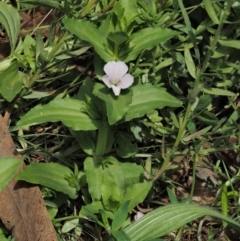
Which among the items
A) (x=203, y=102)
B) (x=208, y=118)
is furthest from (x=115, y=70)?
(x=208, y=118)

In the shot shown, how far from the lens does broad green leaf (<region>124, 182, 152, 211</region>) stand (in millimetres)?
2309

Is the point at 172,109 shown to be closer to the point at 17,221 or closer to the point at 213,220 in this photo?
the point at 213,220

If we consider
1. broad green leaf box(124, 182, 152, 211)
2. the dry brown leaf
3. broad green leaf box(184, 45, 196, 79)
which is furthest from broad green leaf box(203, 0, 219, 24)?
the dry brown leaf

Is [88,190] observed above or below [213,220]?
above

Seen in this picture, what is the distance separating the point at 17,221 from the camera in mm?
2309

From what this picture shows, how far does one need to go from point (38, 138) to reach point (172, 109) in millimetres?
597

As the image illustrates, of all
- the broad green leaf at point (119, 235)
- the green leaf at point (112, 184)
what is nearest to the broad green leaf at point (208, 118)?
the green leaf at point (112, 184)

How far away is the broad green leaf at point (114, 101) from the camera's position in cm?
203

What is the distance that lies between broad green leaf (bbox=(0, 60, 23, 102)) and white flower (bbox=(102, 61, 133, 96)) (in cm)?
44

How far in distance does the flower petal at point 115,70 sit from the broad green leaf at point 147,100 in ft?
0.44

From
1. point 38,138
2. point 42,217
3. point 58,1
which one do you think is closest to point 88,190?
point 42,217

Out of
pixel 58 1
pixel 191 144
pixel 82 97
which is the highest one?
pixel 58 1

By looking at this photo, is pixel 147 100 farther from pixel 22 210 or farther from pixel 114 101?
pixel 22 210

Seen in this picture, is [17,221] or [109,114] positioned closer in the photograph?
[109,114]
